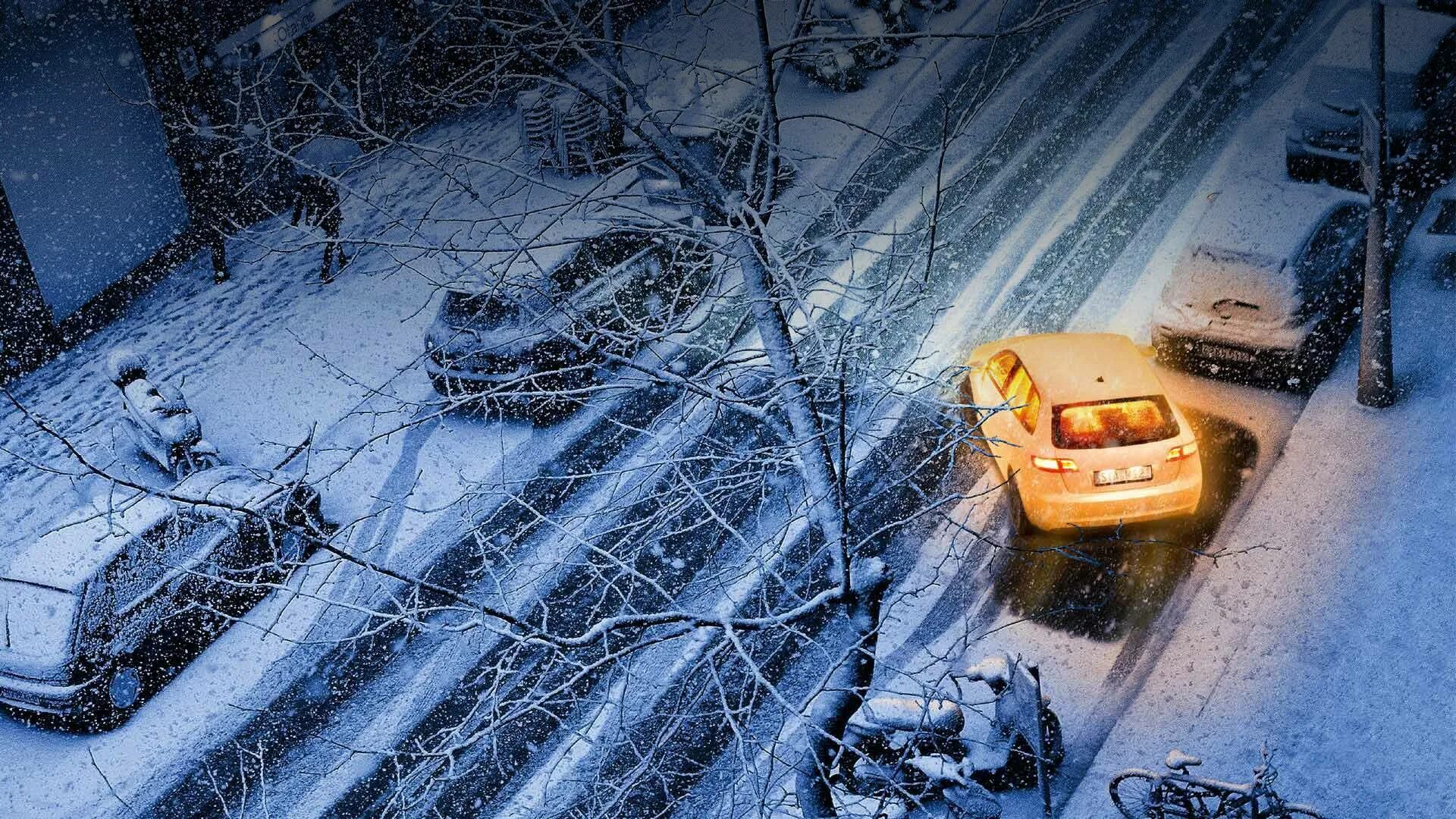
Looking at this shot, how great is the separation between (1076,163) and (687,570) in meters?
8.78

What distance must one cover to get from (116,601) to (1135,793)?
8147mm

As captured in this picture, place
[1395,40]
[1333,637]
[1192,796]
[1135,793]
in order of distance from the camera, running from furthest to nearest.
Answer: [1395,40]
[1333,637]
[1135,793]
[1192,796]

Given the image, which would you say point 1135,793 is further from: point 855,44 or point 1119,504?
point 855,44

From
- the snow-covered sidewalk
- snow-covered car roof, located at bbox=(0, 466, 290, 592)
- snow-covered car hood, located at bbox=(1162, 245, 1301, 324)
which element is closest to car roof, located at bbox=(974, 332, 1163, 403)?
snow-covered car hood, located at bbox=(1162, 245, 1301, 324)

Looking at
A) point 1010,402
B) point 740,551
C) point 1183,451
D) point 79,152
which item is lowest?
point 740,551

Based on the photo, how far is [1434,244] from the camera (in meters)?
13.1

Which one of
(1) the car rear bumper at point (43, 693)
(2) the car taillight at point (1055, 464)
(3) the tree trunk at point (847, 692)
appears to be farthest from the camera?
(2) the car taillight at point (1055, 464)

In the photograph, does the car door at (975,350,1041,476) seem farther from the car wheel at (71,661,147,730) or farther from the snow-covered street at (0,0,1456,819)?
the car wheel at (71,661,147,730)

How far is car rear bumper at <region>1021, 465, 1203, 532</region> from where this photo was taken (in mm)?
9648

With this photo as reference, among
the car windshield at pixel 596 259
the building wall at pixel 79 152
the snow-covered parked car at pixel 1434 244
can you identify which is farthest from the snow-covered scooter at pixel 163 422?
the snow-covered parked car at pixel 1434 244

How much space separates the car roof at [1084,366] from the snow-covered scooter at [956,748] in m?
2.65

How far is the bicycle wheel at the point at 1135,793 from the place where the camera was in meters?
7.77

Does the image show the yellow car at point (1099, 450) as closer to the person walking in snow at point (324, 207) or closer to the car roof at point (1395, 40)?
the car roof at point (1395, 40)

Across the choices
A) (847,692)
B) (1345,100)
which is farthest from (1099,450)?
(1345,100)
